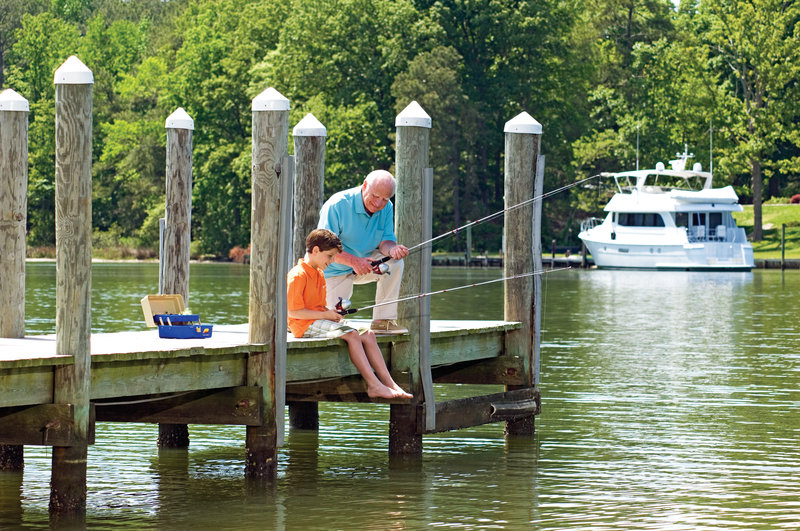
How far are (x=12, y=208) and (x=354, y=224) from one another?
9.14ft

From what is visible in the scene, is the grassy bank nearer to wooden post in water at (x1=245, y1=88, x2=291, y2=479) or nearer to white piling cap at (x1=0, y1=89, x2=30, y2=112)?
wooden post in water at (x1=245, y1=88, x2=291, y2=479)

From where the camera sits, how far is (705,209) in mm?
62438

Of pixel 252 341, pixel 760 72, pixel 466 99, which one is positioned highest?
pixel 760 72

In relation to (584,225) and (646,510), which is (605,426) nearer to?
(646,510)

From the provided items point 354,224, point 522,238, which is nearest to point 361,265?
point 354,224

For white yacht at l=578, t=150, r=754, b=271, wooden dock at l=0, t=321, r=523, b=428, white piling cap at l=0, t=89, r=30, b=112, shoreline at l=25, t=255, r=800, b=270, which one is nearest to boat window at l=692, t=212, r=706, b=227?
white yacht at l=578, t=150, r=754, b=271

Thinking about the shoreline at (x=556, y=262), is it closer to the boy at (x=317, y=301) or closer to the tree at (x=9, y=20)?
the tree at (x=9, y=20)

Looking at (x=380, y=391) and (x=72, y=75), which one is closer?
(x=72, y=75)

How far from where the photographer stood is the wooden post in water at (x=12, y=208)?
12102mm

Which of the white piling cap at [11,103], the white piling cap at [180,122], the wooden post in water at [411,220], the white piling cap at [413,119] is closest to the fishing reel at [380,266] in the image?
the wooden post in water at [411,220]

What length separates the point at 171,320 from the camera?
11.8m

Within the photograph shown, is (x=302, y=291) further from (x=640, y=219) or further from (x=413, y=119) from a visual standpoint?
(x=640, y=219)

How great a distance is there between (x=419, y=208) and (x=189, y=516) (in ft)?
10.9

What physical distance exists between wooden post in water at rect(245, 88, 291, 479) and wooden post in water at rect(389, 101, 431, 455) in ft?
5.53
